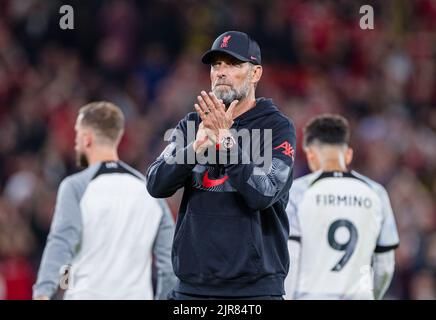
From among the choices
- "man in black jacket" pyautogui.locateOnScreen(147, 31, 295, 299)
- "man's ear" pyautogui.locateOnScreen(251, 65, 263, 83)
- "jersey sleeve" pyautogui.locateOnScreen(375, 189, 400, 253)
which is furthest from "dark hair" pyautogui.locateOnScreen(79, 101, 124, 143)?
"jersey sleeve" pyautogui.locateOnScreen(375, 189, 400, 253)

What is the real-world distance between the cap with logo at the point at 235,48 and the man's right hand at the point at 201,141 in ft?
1.34

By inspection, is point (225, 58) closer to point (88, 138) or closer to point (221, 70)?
point (221, 70)

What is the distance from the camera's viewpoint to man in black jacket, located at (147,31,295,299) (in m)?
4.45

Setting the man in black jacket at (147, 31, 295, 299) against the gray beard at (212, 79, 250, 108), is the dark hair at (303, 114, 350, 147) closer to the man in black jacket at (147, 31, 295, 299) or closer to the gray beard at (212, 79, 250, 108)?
the man in black jacket at (147, 31, 295, 299)

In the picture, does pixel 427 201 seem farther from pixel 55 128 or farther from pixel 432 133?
pixel 55 128

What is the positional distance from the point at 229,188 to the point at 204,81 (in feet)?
24.6

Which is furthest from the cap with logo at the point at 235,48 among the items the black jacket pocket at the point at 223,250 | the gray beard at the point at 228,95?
the black jacket pocket at the point at 223,250

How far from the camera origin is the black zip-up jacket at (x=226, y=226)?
14.9ft

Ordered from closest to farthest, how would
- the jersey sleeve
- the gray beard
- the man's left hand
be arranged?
1. the man's left hand
2. the gray beard
3. the jersey sleeve

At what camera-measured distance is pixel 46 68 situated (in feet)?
38.6

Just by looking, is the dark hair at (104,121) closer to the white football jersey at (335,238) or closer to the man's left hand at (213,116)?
the white football jersey at (335,238)

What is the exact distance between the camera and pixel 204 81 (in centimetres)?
1200

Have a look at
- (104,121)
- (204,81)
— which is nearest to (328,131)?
(104,121)

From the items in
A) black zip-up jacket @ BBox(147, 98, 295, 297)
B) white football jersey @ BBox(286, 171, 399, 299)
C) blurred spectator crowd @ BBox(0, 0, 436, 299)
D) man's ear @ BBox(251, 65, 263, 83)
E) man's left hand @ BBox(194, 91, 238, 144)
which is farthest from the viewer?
blurred spectator crowd @ BBox(0, 0, 436, 299)
